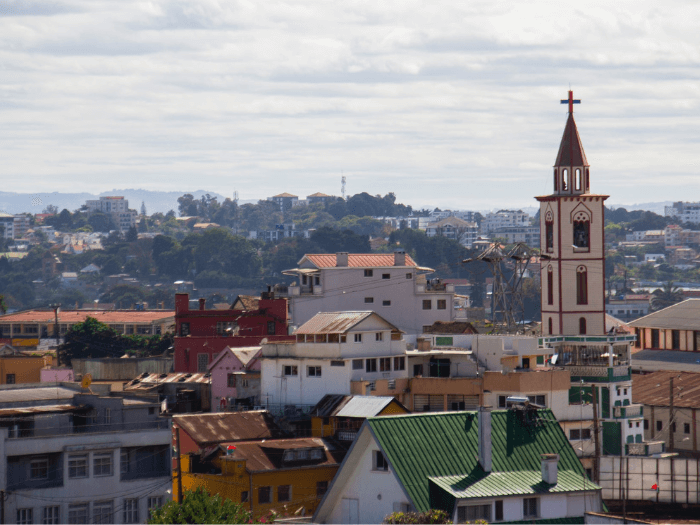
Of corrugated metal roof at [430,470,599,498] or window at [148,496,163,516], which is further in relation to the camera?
window at [148,496,163,516]

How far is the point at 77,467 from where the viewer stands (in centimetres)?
5031

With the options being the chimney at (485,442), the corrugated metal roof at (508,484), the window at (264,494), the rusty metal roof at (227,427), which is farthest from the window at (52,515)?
the chimney at (485,442)

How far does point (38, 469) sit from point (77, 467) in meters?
1.40

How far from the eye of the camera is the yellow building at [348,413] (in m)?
58.2

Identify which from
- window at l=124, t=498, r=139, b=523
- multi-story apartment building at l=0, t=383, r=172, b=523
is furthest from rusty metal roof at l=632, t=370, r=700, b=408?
window at l=124, t=498, r=139, b=523

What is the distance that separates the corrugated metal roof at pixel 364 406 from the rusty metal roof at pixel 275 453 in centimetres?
212

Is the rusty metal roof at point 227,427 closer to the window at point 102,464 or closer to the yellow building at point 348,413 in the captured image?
the yellow building at point 348,413

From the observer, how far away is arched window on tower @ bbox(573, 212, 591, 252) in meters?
76.9

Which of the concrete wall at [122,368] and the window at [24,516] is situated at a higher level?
the concrete wall at [122,368]

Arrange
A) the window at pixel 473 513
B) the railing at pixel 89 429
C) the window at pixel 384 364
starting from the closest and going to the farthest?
the window at pixel 473 513 → the railing at pixel 89 429 → the window at pixel 384 364

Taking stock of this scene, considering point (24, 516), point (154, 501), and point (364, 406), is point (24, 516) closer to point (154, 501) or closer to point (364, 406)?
point (154, 501)

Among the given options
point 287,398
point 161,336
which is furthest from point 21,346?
point 287,398

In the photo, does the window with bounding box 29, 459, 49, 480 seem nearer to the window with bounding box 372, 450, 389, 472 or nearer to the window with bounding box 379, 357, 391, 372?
the window with bounding box 372, 450, 389, 472

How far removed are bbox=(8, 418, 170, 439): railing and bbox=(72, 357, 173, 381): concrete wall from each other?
40240 mm
